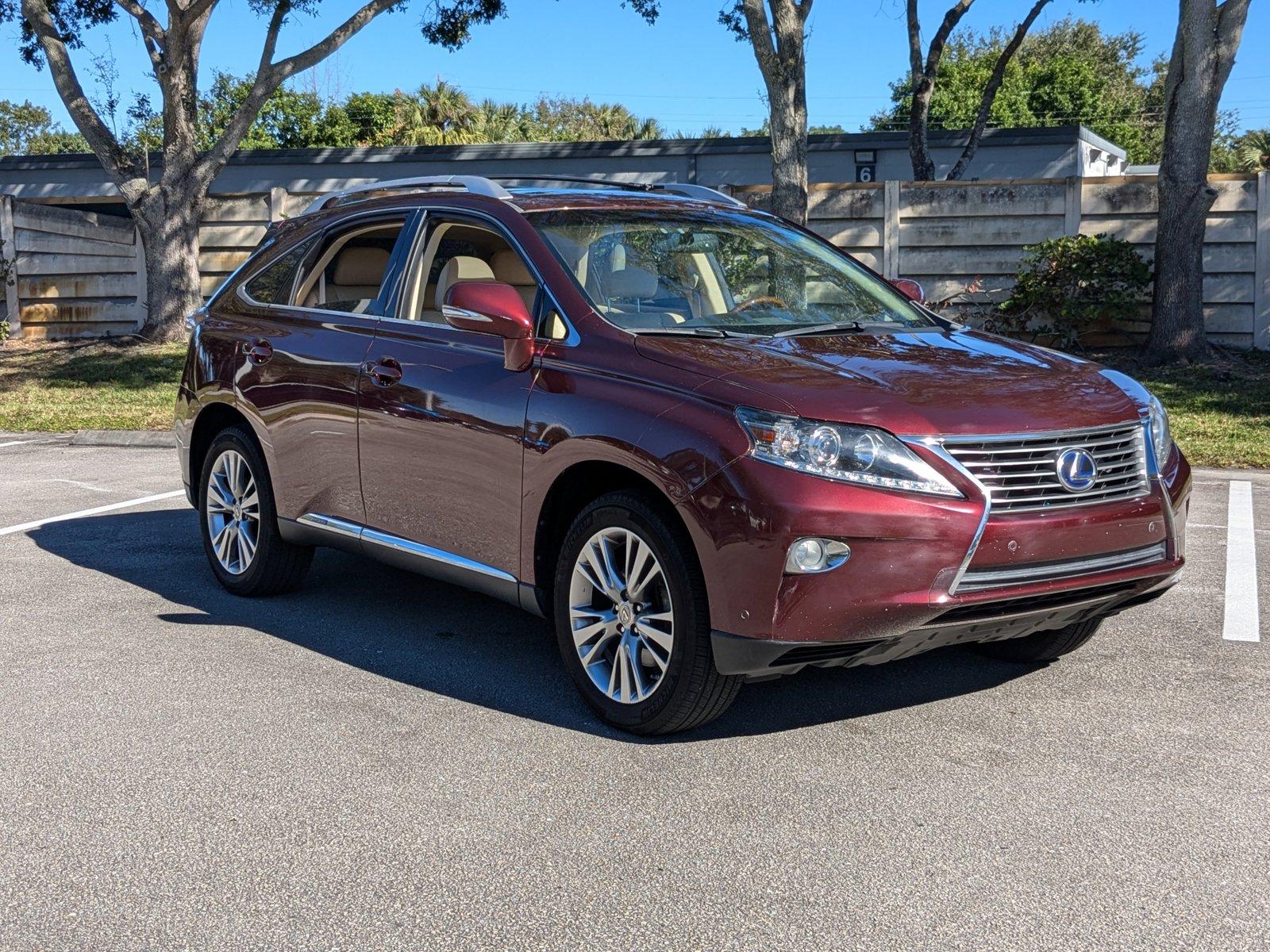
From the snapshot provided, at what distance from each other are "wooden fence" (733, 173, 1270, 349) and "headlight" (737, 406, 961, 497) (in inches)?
515

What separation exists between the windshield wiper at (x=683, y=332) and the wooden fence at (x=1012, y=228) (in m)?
12.4

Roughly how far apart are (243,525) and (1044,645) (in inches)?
146

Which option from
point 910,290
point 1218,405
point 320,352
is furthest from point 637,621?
point 1218,405

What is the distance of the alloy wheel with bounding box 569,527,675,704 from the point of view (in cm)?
457

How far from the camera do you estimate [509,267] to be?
18.5 ft

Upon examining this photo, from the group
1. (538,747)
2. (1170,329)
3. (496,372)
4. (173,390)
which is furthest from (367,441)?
(1170,329)

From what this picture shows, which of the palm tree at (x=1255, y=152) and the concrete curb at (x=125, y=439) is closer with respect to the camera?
the concrete curb at (x=125, y=439)

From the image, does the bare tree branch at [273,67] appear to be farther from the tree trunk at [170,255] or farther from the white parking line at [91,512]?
the white parking line at [91,512]

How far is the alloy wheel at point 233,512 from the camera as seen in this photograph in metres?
6.61

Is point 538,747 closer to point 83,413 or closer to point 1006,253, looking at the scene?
point 83,413

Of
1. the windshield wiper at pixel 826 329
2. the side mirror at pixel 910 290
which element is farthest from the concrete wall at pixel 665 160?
the windshield wiper at pixel 826 329

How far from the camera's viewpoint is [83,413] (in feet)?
46.9

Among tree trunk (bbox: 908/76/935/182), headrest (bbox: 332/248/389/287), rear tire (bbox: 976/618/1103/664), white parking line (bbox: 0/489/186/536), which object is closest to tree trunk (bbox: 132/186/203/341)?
white parking line (bbox: 0/489/186/536)

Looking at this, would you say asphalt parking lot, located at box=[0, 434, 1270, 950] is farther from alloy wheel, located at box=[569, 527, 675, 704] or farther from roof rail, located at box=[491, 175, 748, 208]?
roof rail, located at box=[491, 175, 748, 208]
